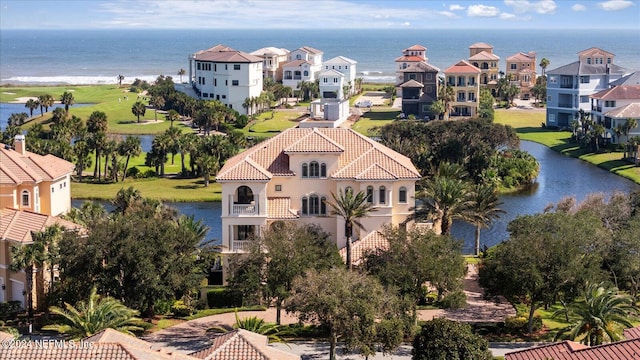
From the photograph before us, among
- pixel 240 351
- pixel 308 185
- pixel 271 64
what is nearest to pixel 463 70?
pixel 271 64

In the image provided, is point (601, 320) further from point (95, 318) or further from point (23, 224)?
point (23, 224)

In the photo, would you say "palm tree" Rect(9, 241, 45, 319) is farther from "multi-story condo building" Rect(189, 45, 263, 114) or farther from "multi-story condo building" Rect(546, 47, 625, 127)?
"multi-story condo building" Rect(189, 45, 263, 114)

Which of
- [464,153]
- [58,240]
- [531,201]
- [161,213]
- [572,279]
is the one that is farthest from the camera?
[464,153]

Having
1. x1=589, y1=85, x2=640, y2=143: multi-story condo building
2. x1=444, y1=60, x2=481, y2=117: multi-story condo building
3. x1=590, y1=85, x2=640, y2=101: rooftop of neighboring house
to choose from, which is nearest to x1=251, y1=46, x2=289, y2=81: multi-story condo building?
x1=444, y1=60, x2=481, y2=117: multi-story condo building

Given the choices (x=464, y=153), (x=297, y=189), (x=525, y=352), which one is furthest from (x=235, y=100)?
(x=525, y=352)

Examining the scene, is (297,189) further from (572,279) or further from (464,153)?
(464,153)

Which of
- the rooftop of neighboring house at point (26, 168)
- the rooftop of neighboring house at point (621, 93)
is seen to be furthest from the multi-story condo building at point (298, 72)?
the rooftop of neighboring house at point (26, 168)
